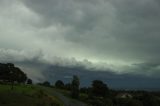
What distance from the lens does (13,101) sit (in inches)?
4227

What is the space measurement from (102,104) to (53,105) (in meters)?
46.9

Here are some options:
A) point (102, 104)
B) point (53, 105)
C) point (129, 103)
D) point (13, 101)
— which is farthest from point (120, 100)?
point (13, 101)

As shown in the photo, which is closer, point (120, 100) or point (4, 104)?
point (4, 104)

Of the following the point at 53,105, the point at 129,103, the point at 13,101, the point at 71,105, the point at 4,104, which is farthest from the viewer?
the point at 129,103

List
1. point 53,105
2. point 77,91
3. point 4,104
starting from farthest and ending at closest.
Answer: point 77,91, point 53,105, point 4,104

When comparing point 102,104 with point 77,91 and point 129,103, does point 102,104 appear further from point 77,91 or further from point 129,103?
point 77,91

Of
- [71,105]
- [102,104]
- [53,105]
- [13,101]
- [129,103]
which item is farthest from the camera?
[129,103]

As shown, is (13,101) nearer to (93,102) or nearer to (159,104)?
(93,102)

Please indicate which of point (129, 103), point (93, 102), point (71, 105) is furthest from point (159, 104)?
point (71, 105)

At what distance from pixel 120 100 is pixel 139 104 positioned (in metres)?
14.9

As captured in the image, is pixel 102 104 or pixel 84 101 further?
pixel 84 101

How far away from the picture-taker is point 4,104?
9931 cm

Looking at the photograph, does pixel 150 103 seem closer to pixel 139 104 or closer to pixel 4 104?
pixel 139 104

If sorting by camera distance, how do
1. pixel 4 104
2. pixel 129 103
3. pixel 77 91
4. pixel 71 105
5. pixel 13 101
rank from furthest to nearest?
pixel 77 91, pixel 129 103, pixel 71 105, pixel 13 101, pixel 4 104
